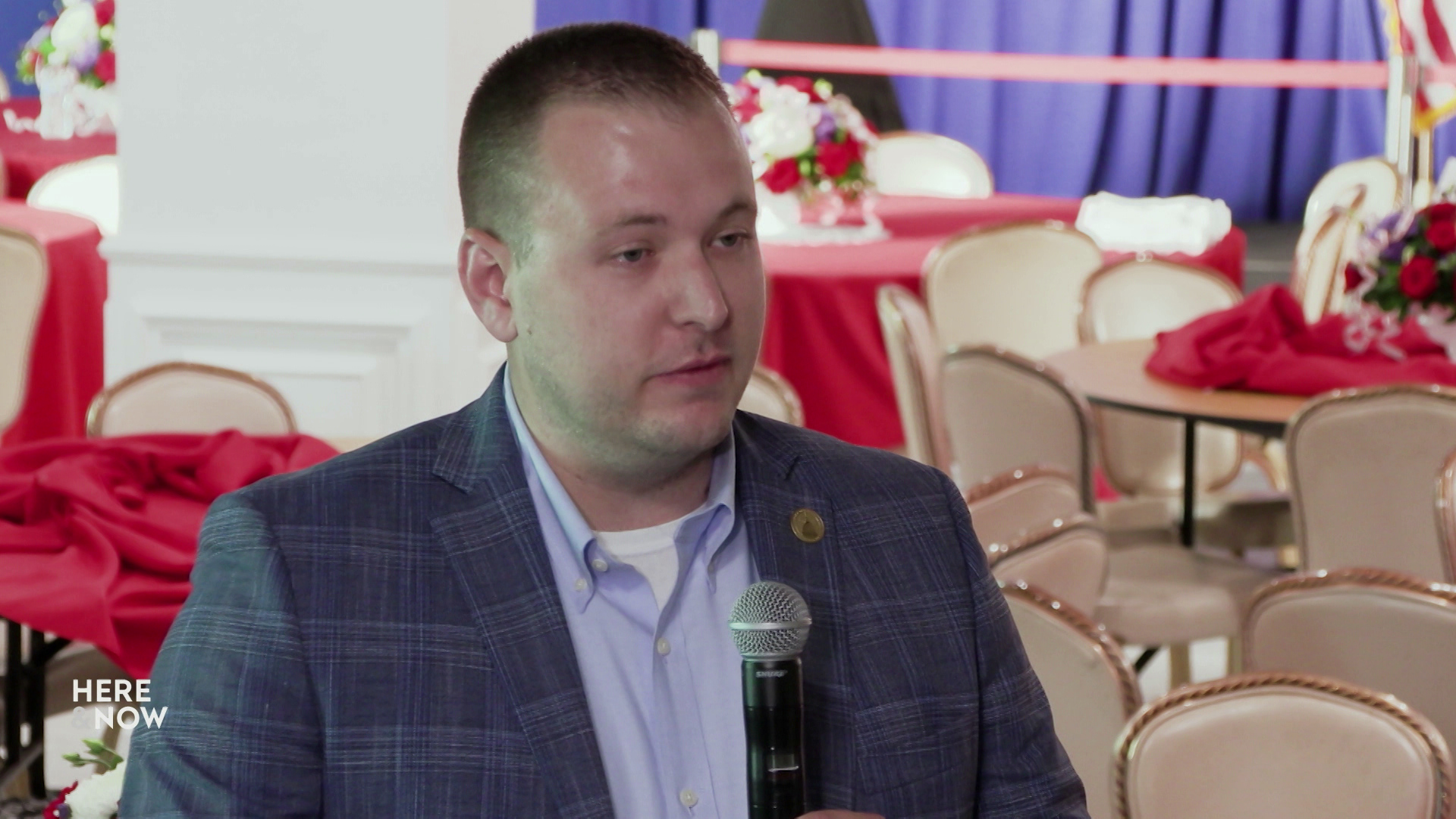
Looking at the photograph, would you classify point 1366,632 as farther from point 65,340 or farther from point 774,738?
point 65,340

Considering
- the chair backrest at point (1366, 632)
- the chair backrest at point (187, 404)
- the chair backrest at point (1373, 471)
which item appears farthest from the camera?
the chair backrest at point (187, 404)

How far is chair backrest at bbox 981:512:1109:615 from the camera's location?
100 inches

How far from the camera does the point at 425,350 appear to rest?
4102mm

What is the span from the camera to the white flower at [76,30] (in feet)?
22.6

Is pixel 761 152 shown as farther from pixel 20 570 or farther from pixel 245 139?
pixel 20 570

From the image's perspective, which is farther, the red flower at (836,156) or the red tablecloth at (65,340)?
the red flower at (836,156)

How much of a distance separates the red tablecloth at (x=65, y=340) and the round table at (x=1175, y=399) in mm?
Answer: 2773

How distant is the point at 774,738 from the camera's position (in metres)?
1.06

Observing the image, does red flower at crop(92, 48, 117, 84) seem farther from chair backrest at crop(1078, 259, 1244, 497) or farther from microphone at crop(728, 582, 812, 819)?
microphone at crop(728, 582, 812, 819)

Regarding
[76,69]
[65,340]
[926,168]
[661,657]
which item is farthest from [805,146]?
[661,657]

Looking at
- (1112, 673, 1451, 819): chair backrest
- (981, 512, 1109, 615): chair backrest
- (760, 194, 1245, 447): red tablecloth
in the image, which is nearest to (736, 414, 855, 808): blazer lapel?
(1112, 673, 1451, 819): chair backrest

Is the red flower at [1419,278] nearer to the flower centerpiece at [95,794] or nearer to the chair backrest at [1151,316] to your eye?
the chair backrest at [1151,316]

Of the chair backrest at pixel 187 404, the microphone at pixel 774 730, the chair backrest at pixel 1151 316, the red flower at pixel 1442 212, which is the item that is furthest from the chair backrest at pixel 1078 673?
the chair backrest at pixel 1151 316

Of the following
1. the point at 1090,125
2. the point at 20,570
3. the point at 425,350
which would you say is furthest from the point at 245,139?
the point at 1090,125
